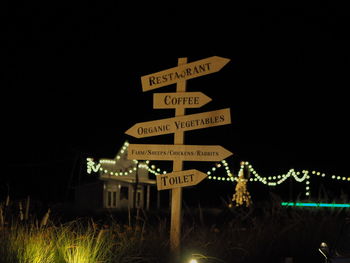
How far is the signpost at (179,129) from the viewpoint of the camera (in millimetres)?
9859

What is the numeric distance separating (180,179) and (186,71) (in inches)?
65.7

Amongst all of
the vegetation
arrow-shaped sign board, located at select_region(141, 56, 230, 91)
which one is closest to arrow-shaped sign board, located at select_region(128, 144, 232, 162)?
arrow-shaped sign board, located at select_region(141, 56, 230, 91)

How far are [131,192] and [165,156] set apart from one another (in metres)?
23.9

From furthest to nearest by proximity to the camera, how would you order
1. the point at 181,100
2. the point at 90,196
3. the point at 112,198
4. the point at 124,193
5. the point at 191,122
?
1. the point at 90,196
2. the point at 124,193
3. the point at 112,198
4. the point at 181,100
5. the point at 191,122

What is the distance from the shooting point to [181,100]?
33.3ft

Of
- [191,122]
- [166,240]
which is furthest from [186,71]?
[166,240]

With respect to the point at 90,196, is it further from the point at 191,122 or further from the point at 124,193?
the point at 191,122

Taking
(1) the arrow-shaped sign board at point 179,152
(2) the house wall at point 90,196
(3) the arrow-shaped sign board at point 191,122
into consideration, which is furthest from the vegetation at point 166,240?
(2) the house wall at point 90,196

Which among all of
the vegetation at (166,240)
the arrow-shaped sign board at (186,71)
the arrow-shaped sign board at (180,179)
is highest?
the arrow-shaped sign board at (186,71)

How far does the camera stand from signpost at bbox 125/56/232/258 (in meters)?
9.86

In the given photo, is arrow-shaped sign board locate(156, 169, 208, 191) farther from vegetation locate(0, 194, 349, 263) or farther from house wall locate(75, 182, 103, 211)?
house wall locate(75, 182, 103, 211)

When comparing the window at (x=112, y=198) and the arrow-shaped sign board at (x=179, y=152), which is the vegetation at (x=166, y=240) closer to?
the arrow-shaped sign board at (x=179, y=152)

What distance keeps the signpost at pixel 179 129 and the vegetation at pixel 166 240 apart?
0.68m

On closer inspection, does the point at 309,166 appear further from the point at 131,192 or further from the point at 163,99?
the point at 163,99
